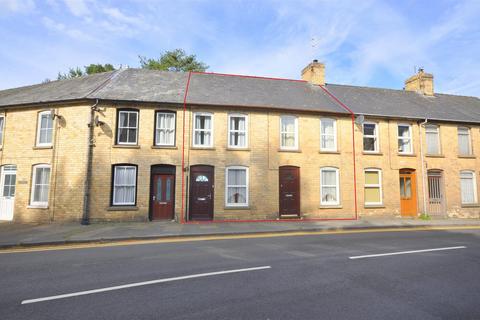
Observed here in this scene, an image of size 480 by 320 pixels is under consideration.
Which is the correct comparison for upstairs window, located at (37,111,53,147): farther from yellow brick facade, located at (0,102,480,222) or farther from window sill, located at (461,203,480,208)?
window sill, located at (461,203,480,208)

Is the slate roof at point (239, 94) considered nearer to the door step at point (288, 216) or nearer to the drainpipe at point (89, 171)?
the drainpipe at point (89, 171)

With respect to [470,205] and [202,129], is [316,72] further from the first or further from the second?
[470,205]

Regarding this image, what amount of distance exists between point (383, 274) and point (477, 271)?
2.22 metres

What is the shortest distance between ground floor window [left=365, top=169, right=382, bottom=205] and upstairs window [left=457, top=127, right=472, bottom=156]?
6.57m

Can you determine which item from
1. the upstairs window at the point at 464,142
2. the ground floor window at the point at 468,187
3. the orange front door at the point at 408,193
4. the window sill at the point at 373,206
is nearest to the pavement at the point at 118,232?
the window sill at the point at 373,206

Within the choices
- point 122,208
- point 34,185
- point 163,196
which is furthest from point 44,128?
point 163,196

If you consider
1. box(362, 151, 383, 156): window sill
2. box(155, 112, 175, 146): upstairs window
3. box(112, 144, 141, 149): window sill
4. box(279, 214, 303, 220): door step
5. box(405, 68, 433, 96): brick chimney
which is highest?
box(405, 68, 433, 96): brick chimney

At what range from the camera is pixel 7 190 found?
14.9m

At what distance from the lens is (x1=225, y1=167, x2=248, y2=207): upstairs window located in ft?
48.2

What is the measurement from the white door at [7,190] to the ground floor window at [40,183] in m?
1.32

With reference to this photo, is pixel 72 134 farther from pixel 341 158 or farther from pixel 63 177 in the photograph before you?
pixel 341 158

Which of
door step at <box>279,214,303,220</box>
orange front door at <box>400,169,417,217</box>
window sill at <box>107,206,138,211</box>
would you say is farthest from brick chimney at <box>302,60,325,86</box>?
window sill at <box>107,206,138,211</box>

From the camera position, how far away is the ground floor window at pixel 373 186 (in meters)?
16.1

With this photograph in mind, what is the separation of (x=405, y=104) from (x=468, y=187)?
21.7ft
